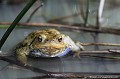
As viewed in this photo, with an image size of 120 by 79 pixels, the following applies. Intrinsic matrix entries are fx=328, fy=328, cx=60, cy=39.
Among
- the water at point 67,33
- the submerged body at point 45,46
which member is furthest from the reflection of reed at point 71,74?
the submerged body at point 45,46

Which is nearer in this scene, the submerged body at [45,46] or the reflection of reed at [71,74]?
the reflection of reed at [71,74]

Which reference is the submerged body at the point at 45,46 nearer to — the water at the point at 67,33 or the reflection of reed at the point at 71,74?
the water at the point at 67,33

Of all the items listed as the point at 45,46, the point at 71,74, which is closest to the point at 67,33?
the point at 45,46

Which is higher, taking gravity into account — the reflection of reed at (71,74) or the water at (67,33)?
the water at (67,33)

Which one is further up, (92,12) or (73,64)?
(92,12)

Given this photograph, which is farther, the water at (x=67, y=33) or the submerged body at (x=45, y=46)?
the submerged body at (x=45, y=46)

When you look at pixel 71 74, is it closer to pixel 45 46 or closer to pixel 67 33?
pixel 45 46

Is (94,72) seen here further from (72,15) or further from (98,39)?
(72,15)

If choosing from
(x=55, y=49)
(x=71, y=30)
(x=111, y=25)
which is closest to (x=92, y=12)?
(x=111, y=25)

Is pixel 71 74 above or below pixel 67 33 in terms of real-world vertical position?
below
